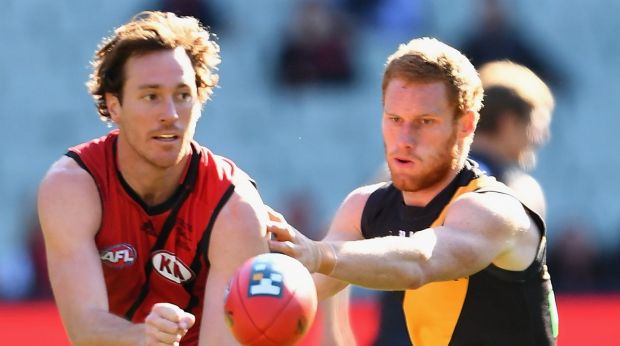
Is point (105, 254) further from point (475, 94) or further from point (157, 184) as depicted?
point (475, 94)

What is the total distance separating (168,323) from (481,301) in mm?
1489

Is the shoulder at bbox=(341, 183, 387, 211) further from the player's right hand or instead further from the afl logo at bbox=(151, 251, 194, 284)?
the player's right hand

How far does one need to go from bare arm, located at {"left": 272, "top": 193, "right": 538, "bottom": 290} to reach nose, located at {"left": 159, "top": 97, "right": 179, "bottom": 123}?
0.99 metres

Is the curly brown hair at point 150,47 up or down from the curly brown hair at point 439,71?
up

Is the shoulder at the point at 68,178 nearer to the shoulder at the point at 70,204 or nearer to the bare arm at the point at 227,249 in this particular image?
the shoulder at the point at 70,204

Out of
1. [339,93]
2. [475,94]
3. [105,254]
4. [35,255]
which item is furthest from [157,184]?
[339,93]

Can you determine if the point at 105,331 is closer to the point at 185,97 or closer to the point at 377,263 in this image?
the point at 185,97

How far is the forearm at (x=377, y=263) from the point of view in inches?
207

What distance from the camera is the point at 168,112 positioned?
5957 millimetres

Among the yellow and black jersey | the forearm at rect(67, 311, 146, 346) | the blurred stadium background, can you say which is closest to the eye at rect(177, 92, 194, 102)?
the forearm at rect(67, 311, 146, 346)

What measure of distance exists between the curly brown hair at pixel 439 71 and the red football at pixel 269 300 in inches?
50.4

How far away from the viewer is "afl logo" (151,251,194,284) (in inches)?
239

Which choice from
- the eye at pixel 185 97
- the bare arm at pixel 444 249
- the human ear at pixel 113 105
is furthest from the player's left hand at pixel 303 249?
the human ear at pixel 113 105

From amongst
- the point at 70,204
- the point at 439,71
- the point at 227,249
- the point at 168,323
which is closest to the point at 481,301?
the point at 439,71
